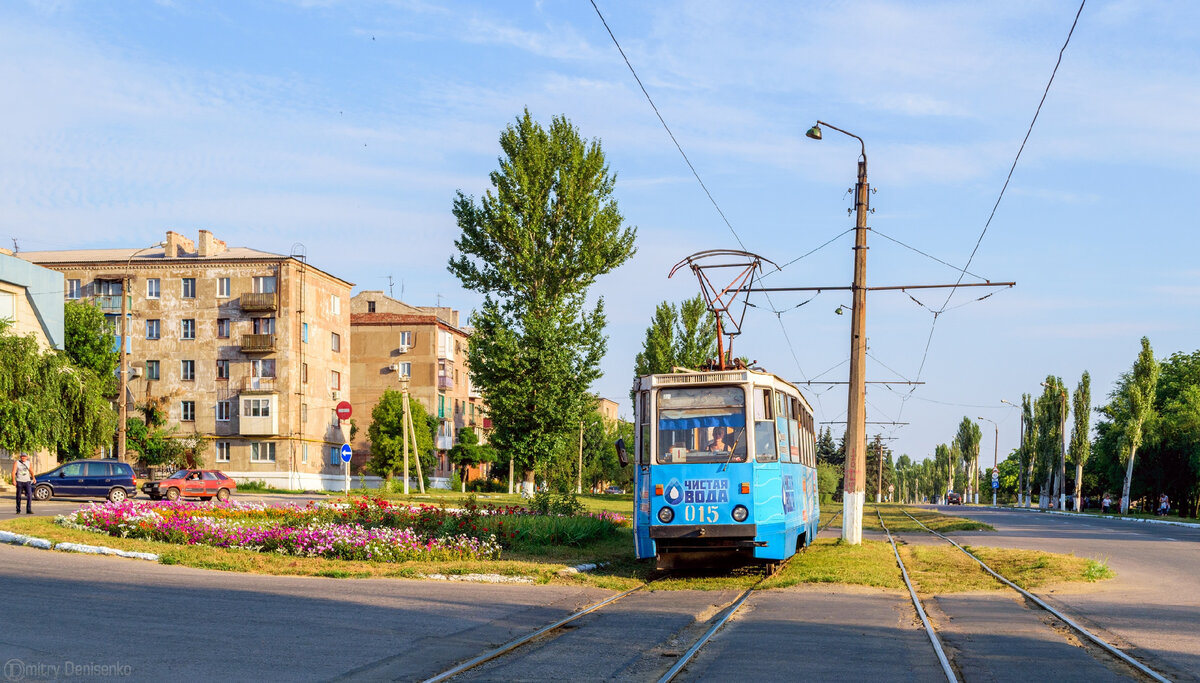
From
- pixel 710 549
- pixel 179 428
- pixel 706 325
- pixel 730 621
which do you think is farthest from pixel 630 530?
pixel 179 428

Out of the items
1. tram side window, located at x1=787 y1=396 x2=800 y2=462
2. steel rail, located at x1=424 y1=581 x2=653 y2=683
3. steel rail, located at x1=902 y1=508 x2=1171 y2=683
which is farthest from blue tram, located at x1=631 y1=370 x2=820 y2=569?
steel rail, located at x1=902 y1=508 x2=1171 y2=683

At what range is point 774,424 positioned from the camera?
54.7 feet

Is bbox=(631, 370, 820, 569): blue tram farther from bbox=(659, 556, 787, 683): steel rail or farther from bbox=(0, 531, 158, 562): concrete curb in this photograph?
bbox=(0, 531, 158, 562): concrete curb

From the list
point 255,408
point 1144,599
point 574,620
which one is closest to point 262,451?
point 255,408

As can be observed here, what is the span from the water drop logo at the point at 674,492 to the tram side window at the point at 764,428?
1259 mm

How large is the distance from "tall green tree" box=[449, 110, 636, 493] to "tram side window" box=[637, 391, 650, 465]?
25.8 metres

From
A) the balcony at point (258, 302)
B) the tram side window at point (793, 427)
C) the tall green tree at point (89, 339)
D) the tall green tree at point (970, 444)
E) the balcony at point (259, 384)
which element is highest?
the balcony at point (258, 302)

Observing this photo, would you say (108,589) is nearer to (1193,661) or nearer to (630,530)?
(1193,661)

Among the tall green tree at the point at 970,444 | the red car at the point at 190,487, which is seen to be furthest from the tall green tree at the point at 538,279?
the tall green tree at the point at 970,444

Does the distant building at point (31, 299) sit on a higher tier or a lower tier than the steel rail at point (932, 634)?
higher

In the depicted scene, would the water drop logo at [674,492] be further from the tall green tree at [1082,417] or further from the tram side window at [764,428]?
the tall green tree at [1082,417]

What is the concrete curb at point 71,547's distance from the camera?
54.3 feet

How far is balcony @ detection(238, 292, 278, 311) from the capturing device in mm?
67312

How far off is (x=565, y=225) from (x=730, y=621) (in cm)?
3297
